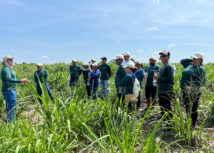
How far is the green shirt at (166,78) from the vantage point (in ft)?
10.3

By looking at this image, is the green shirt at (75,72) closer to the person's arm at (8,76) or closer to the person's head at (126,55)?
the person's head at (126,55)

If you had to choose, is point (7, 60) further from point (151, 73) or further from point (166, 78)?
point (151, 73)

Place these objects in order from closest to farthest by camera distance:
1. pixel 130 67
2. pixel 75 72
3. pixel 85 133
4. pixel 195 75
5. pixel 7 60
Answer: pixel 85 133
pixel 195 75
pixel 130 67
pixel 7 60
pixel 75 72

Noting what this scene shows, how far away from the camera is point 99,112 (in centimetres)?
260

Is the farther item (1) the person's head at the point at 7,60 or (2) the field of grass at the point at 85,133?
(1) the person's head at the point at 7,60

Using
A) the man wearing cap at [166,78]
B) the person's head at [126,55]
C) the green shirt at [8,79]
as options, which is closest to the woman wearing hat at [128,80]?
the man wearing cap at [166,78]

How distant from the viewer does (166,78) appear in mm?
3189

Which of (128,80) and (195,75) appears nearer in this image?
(195,75)

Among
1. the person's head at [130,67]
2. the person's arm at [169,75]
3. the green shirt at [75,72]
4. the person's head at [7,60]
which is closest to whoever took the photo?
the person's arm at [169,75]

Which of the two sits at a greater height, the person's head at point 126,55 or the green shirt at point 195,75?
the person's head at point 126,55

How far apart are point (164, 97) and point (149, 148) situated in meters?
1.82

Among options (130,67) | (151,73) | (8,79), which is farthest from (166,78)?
(8,79)

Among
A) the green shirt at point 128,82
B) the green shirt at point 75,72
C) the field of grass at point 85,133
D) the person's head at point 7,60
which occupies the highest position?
the person's head at point 7,60

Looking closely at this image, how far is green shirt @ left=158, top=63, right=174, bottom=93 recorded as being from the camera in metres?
3.15
